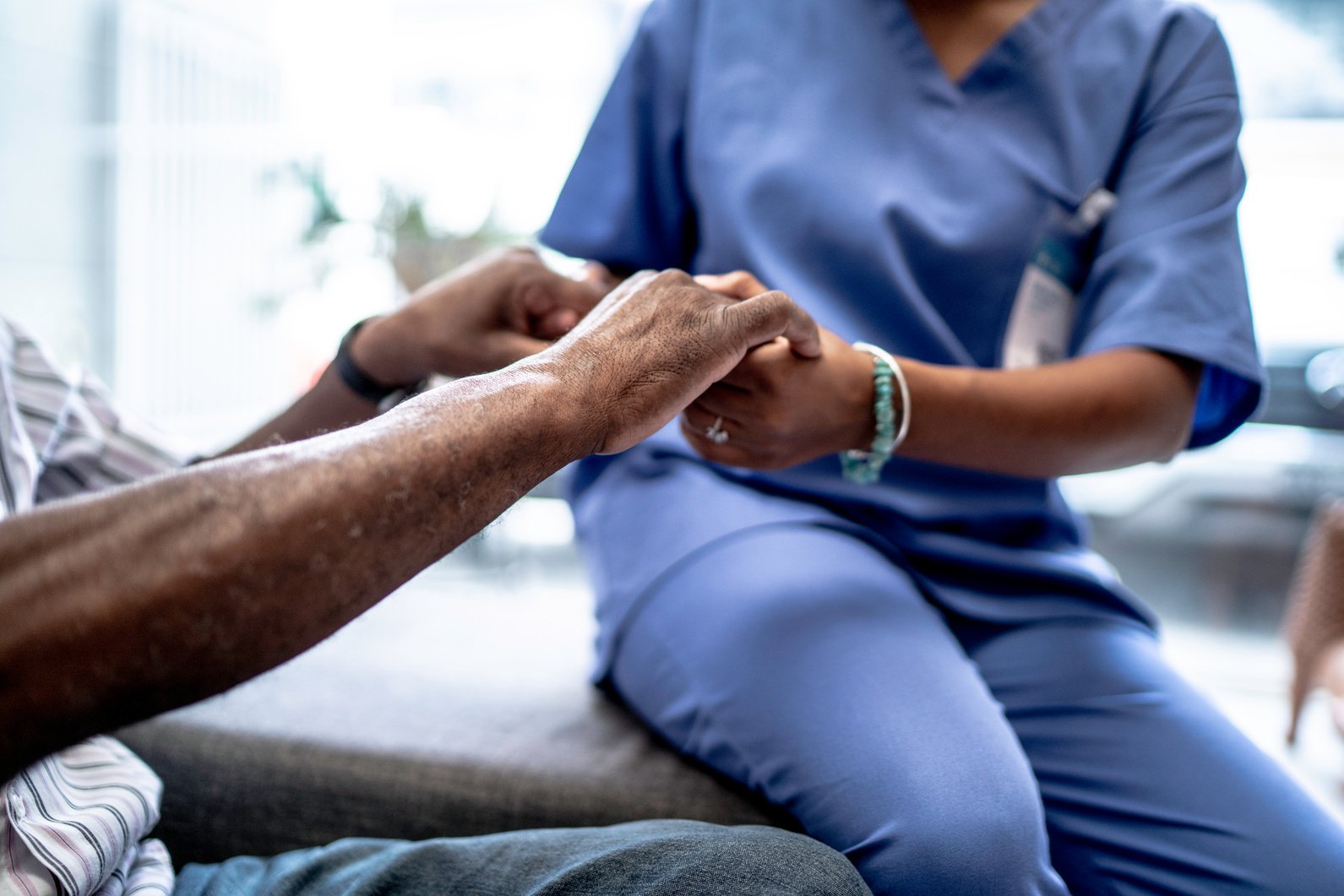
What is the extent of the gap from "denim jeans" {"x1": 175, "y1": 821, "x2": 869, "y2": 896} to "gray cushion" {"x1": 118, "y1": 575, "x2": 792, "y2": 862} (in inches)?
5.9

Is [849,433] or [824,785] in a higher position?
[849,433]

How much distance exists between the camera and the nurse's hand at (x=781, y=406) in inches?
29.5

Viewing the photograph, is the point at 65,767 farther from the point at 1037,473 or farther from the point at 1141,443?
the point at 1141,443

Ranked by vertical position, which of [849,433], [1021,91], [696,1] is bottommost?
[849,433]

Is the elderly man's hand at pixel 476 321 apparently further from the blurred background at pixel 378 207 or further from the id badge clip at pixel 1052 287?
the blurred background at pixel 378 207

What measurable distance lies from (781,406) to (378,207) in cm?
215

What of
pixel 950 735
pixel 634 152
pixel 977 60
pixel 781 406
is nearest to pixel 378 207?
pixel 634 152

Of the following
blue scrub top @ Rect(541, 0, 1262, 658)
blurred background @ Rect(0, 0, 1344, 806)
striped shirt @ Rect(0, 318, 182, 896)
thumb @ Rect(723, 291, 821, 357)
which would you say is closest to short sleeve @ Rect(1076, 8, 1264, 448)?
blue scrub top @ Rect(541, 0, 1262, 658)

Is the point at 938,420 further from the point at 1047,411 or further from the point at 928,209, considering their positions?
the point at 928,209

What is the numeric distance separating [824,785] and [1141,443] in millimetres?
465

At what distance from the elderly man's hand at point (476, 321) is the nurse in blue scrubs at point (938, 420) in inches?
4.3

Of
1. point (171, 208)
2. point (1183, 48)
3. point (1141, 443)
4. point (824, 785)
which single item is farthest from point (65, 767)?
point (171, 208)

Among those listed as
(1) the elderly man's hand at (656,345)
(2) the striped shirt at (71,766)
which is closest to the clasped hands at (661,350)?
(1) the elderly man's hand at (656,345)

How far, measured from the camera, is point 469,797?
2.73 feet
